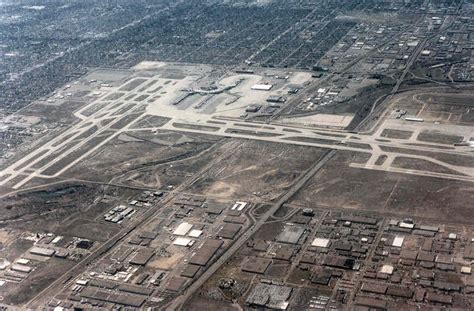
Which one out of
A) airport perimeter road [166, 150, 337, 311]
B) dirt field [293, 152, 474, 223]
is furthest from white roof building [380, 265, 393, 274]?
airport perimeter road [166, 150, 337, 311]

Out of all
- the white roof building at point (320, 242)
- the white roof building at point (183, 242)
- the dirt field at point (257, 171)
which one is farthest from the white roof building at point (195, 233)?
the white roof building at point (320, 242)

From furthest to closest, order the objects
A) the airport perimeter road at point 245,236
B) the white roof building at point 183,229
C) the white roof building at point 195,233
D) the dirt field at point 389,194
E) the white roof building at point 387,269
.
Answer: the dirt field at point 389,194
the white roof building at point 183,229
the white roof building at point 195,233
the white roof building at point 387,269
the airport perimeter road at point 245,236

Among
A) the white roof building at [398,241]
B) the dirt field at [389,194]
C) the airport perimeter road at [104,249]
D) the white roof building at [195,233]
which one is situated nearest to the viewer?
the airport perimeter road at [104,249]

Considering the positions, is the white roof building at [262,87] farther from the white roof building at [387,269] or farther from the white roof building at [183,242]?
the white roof building at [387,269]

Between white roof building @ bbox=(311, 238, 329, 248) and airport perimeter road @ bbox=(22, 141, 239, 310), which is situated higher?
white roof building @ bbox=(311, 238, 329, 248)

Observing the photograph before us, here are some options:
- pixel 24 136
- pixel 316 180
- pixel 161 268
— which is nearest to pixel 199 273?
pixel 161 268

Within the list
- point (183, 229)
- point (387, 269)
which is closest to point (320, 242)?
point (387, 269)

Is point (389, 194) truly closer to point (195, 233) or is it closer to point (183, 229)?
point (195, 233)

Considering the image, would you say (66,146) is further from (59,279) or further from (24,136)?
(59,279)

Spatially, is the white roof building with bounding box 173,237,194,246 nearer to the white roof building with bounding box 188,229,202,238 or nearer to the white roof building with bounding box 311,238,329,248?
the white roof building with bounding box 188,229,202,238

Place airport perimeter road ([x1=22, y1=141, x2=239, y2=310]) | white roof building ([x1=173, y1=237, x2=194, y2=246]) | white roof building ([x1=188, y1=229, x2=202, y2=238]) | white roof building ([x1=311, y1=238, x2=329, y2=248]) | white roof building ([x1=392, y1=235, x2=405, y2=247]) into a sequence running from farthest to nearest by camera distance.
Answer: white roof building ([x1=188, y1=229, x2=202, y2=238]) → white roof building ([x1=173, y1=237, x2=194, y2=246]) → white roof building ([x1=311, y1=238, x2=329, y2=248]) → white roof building ([x1=392, y1=235, x2=405, y2=247]) → airport perimeter road ([x1=22, y1=141, x2=239, y2=310])
